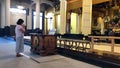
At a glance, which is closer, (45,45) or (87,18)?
(45,45)

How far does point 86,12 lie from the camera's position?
9.93 meters

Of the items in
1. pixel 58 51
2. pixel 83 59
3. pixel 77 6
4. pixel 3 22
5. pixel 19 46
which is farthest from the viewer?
pixel 3 22

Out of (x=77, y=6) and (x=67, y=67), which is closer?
(x=67, y=67)

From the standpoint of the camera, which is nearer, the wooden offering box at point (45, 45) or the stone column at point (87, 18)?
the wooden offering box at point (45, 45)

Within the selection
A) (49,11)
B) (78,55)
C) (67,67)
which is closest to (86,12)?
(78,55)

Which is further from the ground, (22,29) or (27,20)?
(27,20)

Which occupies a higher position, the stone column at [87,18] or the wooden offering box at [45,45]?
the stone column at [87,18]

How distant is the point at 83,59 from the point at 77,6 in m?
8.40

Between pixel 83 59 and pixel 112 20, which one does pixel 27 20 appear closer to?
pixel 112 20

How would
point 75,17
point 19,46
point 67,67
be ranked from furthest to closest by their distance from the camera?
point 75,17, point 19,46, point 67,67

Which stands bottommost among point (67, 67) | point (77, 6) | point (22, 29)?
point (67, 67)

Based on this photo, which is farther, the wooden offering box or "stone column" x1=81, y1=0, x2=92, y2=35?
"stone column" x1=81, y1=0, x2=92, y2=35

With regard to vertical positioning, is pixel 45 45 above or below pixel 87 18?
below

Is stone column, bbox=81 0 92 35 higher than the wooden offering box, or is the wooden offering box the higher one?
stone column, bbox=81 0 92 35
